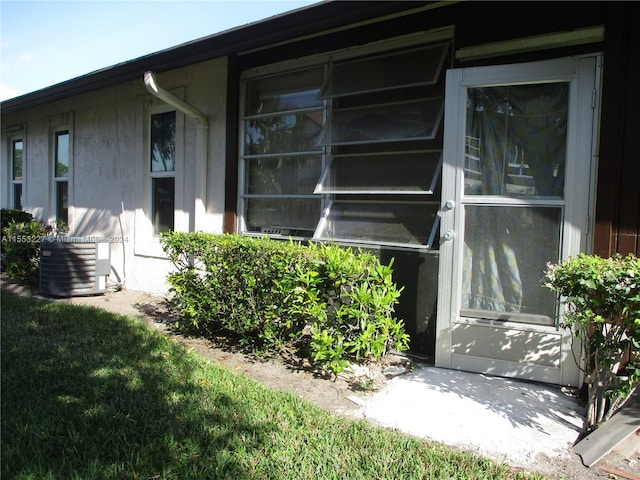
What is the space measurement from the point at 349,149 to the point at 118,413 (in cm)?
328

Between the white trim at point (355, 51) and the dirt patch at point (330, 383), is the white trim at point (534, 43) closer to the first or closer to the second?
the white trim at point (355, 51)

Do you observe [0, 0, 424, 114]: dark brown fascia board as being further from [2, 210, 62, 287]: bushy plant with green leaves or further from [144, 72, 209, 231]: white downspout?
[2, 210, 62, 287]: bushy plant with green leaves

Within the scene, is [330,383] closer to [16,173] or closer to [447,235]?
[447,235]

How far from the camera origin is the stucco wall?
5.75m

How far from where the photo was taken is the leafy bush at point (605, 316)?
238 centimetres

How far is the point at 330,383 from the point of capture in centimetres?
332

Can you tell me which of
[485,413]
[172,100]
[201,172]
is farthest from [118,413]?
[172,100]

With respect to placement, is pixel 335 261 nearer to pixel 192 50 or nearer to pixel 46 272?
pixel 192 50

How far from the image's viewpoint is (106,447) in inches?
89.6

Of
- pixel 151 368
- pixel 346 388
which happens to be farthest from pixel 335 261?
pixel 151 368

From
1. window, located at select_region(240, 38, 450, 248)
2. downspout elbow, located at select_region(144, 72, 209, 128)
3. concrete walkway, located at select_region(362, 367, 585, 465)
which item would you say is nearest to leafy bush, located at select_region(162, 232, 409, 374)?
concrete walkway, located at select_region(362, 367, 585, 465)

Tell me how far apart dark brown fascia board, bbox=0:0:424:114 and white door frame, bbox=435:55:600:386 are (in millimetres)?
882

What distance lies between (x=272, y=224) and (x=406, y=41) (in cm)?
245

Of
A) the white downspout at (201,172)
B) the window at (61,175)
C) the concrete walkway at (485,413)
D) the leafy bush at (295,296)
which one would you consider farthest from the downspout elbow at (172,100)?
the concrete walkway at (485,413)
